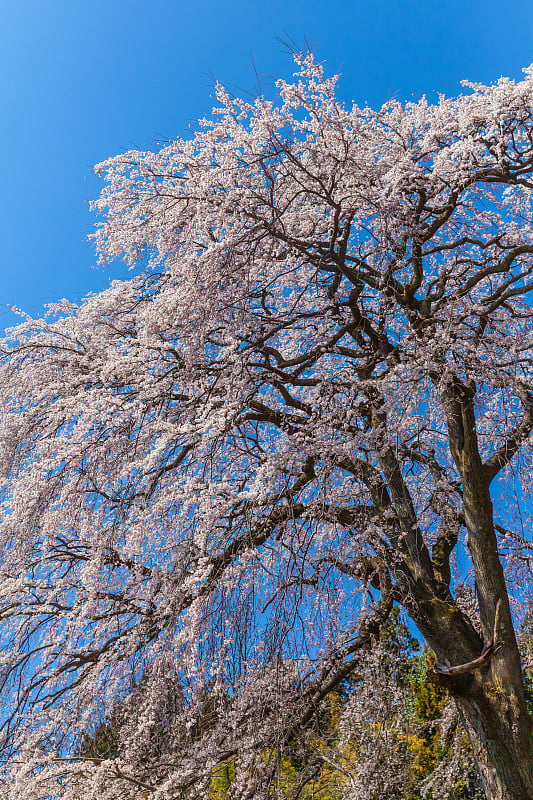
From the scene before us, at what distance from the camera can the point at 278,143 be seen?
4.25m

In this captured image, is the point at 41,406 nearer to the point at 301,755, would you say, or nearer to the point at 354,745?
the point at 301,755

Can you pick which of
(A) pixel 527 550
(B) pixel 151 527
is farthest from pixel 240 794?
(A) pixel 527 550

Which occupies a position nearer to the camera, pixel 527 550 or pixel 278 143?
pixel 278 143

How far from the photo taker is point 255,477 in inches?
165

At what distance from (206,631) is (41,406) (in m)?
2.66

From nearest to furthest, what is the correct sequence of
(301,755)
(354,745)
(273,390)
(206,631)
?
(206,631) < (301,755) < (354,745) < (273,390)

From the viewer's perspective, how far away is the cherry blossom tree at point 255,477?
391 cm

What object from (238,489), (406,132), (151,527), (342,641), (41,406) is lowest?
(342,641)

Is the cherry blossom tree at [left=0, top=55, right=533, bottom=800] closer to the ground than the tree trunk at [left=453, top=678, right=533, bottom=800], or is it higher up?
higher up

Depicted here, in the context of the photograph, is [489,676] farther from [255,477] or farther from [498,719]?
[255,477]

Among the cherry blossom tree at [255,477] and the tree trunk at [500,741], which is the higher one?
the cherry blossom tree at [255,477]

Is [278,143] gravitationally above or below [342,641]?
above

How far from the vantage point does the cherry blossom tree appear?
3912 mm

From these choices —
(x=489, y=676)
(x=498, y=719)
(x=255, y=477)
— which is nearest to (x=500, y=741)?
(x=498, y=719)
